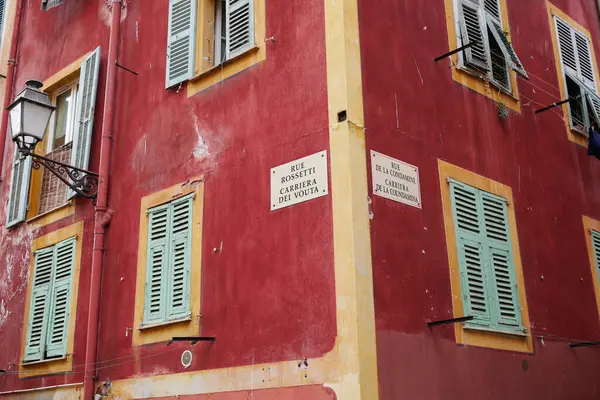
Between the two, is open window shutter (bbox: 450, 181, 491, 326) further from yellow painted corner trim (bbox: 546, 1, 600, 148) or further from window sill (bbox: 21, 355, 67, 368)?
window sill (bbox: 21, 355, 67, 368)

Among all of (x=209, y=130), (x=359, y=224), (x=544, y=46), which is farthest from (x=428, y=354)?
(x=544, y=46)

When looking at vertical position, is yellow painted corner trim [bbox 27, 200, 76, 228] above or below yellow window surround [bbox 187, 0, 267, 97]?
below

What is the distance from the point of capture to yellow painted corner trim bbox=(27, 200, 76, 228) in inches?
402

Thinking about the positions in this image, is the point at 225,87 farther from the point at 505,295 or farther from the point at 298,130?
the point at 505,295

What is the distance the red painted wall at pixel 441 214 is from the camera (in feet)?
23.1

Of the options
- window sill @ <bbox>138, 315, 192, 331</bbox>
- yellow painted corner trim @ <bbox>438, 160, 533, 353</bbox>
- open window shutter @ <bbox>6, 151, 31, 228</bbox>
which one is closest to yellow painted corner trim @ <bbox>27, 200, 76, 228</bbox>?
open window shutter @ <bbox>6, 151, 31, 228</bbox>

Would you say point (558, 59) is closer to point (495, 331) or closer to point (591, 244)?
point (591, 244)

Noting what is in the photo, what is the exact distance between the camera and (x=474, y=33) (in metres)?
9.26

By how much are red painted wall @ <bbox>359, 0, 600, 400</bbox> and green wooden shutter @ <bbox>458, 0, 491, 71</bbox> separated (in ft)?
1.12

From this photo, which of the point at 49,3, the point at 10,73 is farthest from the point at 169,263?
the point at 10,73

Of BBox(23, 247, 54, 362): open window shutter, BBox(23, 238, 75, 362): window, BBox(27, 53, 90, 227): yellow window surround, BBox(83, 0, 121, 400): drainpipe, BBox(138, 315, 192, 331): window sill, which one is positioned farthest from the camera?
BBox(27, 53, 90, 227): yellow window surround

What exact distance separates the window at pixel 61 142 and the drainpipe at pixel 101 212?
0.35m

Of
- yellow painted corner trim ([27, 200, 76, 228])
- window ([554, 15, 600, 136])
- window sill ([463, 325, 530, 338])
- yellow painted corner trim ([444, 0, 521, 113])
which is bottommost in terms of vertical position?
window sill ([463, 325, 530, 338])

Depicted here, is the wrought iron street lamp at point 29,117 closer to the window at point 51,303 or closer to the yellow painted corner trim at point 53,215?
the yellow painted corner trim at point 53,215
